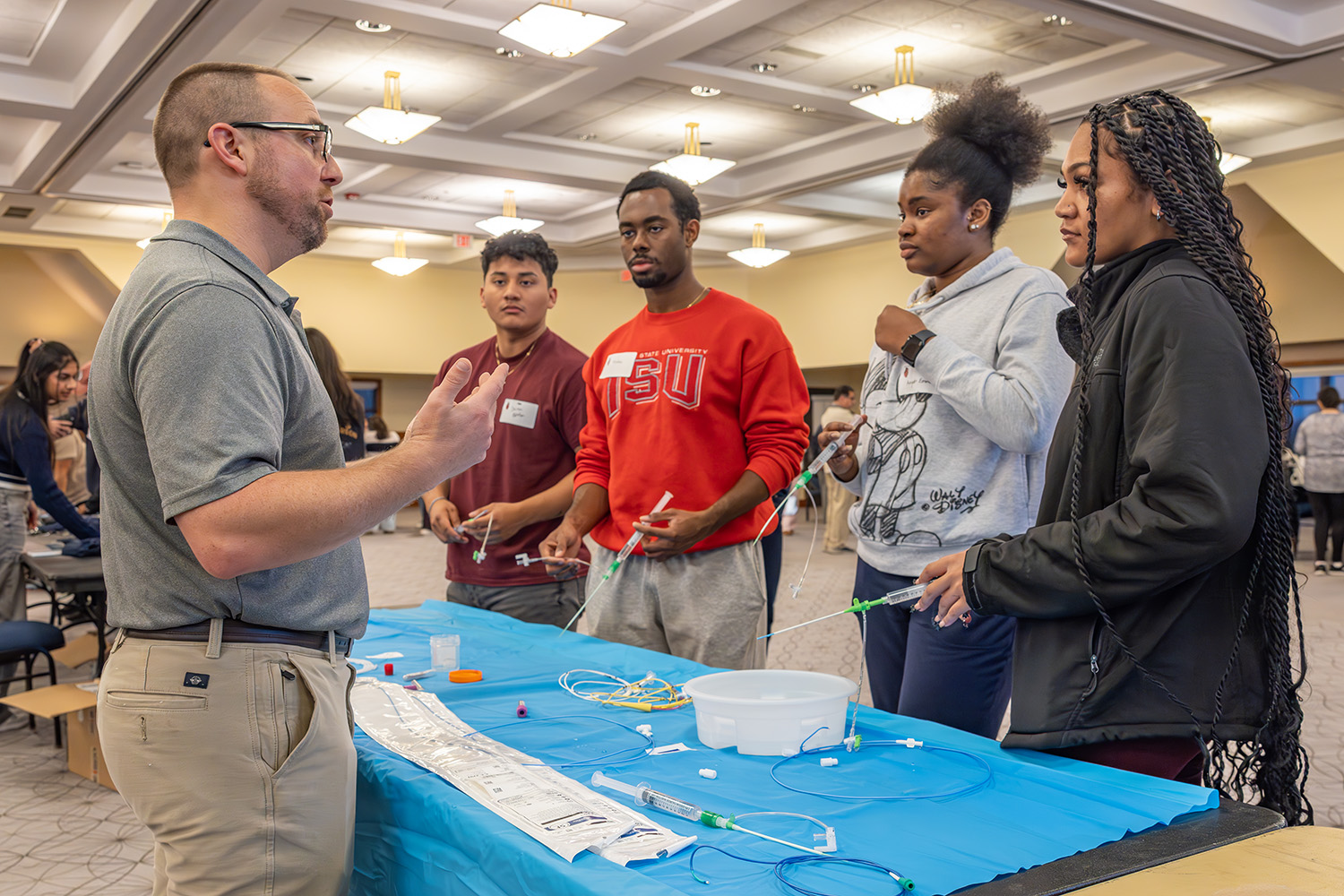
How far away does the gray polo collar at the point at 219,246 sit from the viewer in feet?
3.81

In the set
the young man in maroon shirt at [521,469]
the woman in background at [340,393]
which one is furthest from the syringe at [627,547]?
the woman in background at [340,393]

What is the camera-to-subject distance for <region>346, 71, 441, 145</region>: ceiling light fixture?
6566 millimetres

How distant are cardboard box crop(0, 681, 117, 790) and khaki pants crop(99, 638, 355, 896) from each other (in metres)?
2.65

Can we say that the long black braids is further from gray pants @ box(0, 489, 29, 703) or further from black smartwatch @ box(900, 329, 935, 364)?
gray pants @ box(0, 489, 29, 703)

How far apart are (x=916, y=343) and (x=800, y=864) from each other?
0.96 metres

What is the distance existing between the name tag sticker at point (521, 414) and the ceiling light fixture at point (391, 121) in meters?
4.58

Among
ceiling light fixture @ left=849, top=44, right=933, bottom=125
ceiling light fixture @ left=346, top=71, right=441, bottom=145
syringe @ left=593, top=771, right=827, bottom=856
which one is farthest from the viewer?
ceiling light fixture @ left=346, top=71, right=441, bottom=145

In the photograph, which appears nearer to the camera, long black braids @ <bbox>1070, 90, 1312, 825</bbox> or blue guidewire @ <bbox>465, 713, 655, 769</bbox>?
long black braids @ <bbox>1070, 90, 1312, 825</bbox>

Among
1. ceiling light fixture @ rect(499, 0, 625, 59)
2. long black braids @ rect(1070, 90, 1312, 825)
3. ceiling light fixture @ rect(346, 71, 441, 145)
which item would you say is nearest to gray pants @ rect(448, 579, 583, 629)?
long black braids @ rect(1070, 90, 1312, 825)

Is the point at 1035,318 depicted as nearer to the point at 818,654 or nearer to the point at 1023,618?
the point at 1023,618

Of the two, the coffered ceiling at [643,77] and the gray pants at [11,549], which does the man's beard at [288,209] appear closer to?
the gray pants at [11,549]

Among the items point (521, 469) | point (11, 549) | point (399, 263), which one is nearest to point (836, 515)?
point (399, 263)

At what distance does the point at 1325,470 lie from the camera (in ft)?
26.5

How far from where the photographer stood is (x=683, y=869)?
99 cm
